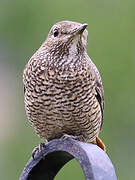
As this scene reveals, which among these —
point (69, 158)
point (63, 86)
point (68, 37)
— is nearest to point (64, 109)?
point (63, 86)

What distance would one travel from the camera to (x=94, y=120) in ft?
16.4

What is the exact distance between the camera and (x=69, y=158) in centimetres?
402

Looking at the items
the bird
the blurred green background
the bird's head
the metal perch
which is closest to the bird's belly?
the bird

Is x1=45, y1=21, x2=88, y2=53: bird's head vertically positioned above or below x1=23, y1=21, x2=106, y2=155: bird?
above

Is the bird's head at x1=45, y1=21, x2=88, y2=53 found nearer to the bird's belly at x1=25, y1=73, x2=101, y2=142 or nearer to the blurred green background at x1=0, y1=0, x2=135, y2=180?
the bird's belly at x1=25, y1=73, x2=101, y2=142

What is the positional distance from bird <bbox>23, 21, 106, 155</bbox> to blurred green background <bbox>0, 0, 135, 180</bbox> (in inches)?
121

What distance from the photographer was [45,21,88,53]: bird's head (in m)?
4.67

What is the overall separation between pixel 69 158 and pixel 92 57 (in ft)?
13.9

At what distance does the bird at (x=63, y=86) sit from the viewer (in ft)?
15.6
